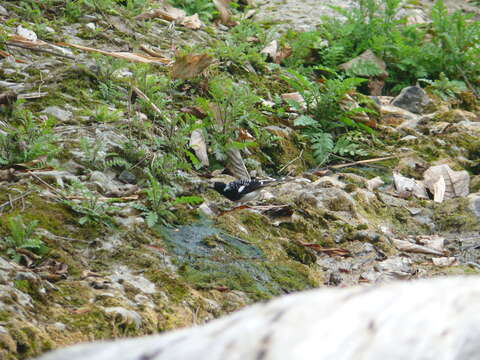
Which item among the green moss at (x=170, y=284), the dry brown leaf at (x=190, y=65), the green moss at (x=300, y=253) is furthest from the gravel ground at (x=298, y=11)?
the green moss at (x=170, y=284)

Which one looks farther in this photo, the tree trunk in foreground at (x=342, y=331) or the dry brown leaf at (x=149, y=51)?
the dry brown leaf at (x=149, y=51)

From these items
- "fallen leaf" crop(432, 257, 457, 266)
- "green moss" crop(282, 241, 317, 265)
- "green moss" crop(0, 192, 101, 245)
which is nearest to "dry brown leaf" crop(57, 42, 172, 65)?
"green moss" crop(0, 192, 101, 245)

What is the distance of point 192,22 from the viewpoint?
266 inches

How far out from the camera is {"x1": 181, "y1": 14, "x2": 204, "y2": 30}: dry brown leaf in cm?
670

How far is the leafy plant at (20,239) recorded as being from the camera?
233 centimetres

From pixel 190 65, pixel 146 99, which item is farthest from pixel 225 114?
pixel 190 65

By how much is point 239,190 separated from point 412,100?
3.13 metres

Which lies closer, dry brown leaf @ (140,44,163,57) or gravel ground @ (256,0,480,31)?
dry brown leaf @ (140,44,163,57)

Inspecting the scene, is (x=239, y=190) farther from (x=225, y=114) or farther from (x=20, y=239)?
(x=20, y=239)

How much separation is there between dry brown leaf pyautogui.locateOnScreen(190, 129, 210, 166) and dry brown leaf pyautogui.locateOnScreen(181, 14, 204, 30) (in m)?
2.91

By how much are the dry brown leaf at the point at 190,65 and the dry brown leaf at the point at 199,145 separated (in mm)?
790

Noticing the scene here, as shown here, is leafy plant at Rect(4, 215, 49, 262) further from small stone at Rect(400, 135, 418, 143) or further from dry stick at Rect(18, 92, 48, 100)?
small stone at Rect(400, 135, 418, 143)

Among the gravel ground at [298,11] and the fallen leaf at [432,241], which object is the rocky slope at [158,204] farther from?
the gravel ground at [298,11]

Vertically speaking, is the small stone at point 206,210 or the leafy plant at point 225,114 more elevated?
the leafy plant at point 225,114
